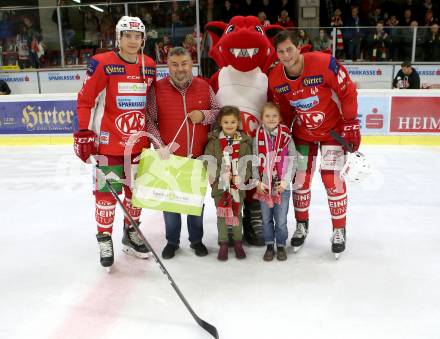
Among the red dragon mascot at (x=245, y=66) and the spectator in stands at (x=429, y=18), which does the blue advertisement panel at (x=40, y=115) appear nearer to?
the red dragon mascot at (x=245, y=66)

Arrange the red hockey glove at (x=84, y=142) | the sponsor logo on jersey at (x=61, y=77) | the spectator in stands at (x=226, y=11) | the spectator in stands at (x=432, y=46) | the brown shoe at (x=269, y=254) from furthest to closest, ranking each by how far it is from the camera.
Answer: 1. the spectator in stands at (x=226, y=11)
2. the sponsor logo on jersey at (x=61, y=77)
3. the spectator in stands at (x=432, y=46)
4. the brown shoe at (x=269, y=254)
5. the red hockey glove at (x=84, y=142)

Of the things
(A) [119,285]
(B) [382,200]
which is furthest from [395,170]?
(A) [119,285]

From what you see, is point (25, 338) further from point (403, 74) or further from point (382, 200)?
point (403, 74)

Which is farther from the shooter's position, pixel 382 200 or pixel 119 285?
pixel 382 200

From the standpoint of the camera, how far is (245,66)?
2.35 meters

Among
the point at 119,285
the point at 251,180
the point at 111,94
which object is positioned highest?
the point at 111,94

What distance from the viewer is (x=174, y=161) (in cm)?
219

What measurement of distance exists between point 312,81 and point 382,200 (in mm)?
1609

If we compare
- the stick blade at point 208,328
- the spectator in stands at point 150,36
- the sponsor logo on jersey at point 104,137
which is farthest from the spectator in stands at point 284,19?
the stick blade at point 208,328

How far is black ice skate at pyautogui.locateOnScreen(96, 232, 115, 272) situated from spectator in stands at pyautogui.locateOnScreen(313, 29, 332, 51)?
5075 millimetres

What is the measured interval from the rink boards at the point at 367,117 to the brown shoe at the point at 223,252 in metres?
3.44

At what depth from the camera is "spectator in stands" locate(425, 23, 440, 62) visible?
6.33 meters

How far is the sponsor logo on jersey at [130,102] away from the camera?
2.16 m

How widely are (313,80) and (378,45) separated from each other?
16.0ft
